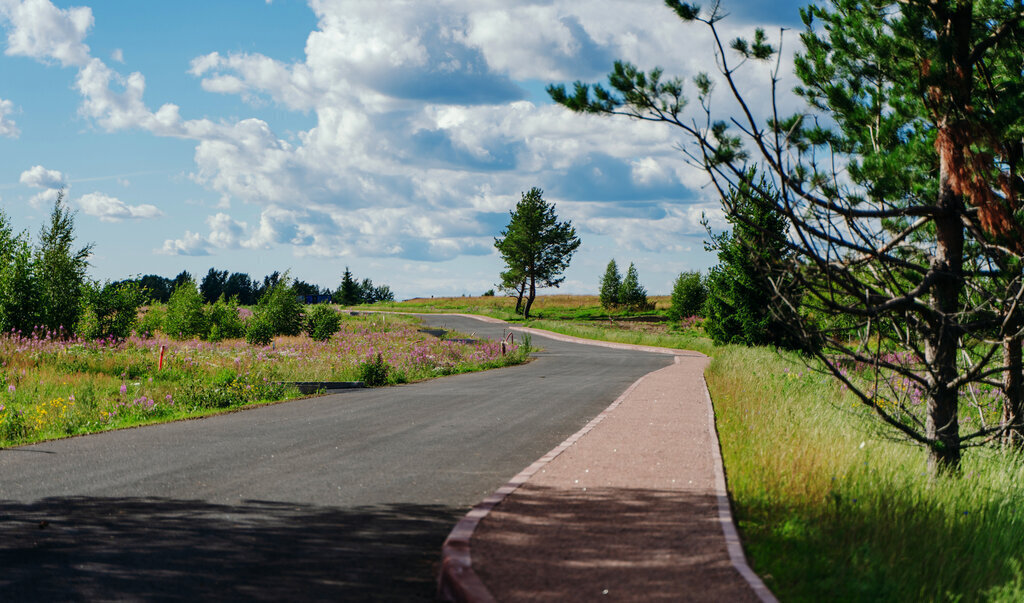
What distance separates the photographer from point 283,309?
30328 millimetres

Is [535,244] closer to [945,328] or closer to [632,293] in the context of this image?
[632,293]

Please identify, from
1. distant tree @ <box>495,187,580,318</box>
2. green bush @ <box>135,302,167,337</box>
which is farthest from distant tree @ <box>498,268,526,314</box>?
green bush @ <box>135,302,167,337</box>

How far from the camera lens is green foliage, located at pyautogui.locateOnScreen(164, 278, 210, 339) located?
31422 millimetres

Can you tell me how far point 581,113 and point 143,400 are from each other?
9764mm

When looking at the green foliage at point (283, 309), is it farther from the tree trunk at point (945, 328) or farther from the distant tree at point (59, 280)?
the tree trunk at point (945, 328)

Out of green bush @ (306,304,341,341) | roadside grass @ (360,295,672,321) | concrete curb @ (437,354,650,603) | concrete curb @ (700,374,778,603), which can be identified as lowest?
concrete curb @ (437,354,650,603)

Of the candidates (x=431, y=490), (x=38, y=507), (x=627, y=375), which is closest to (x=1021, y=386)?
(x=431, y=490)

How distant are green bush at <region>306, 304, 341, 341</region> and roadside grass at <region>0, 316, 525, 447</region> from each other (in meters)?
3.68

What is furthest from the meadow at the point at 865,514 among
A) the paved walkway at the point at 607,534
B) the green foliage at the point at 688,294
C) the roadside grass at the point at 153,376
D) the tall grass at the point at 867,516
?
the green foliage at the point at 688,294

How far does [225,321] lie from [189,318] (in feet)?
4.71

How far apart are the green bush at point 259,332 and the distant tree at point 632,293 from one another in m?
52.0

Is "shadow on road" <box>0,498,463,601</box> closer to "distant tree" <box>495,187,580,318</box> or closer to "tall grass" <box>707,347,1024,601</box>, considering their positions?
"tall grass" <box>707,347,1024,601</box>

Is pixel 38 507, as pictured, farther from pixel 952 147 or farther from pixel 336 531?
pixel 952 147

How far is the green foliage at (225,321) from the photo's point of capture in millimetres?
31844
